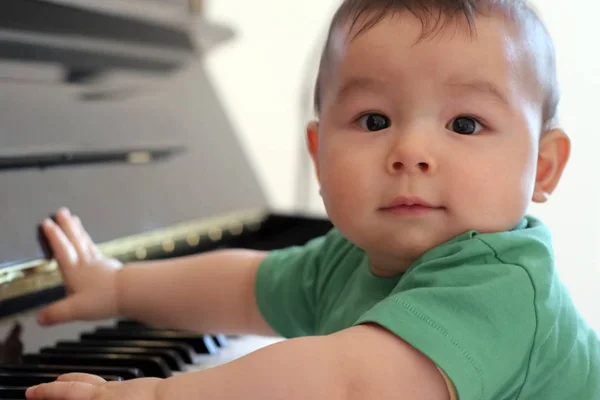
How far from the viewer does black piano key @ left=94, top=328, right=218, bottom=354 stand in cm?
83

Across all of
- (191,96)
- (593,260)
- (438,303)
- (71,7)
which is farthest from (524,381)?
(593,260)

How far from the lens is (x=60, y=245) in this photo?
2.74 ft

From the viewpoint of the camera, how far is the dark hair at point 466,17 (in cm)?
65

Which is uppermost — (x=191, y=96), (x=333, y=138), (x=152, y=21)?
(x=152, y=21)

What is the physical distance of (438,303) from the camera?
0.56m

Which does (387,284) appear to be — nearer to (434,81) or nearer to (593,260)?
(434,81)

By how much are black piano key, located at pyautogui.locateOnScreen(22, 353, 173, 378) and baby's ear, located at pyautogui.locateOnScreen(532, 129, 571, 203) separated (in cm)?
42

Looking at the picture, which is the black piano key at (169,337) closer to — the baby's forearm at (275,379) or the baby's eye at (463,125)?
the baby's forearm at (275,379)

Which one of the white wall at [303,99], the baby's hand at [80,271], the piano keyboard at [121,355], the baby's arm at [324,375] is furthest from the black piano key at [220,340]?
the white wall at [303,99]

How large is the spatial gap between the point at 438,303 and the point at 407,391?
0.08 meters

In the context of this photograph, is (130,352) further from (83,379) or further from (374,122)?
(374,122)

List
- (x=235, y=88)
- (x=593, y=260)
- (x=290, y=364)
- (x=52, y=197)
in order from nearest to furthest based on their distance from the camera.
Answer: (x=290, y=364)
(x=52, y=197)
(x=593, y=260)
(x=235, y=88)

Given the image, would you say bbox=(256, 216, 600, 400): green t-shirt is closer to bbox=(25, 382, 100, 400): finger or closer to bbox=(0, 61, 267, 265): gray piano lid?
bbox=(25, 382, 100, 400): finger

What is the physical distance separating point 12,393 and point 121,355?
14 centimetres
